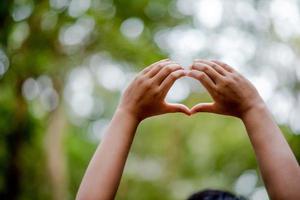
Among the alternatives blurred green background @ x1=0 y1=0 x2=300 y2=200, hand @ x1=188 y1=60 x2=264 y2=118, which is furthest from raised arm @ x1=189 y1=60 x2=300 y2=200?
blurred green background @ x1=0 y1=0 x2=300 y2=200

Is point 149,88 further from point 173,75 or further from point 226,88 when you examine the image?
point 226,88

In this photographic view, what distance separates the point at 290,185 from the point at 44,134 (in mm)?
8077

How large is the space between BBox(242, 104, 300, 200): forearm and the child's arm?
25 centimetres

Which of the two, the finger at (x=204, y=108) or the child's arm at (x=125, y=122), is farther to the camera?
the finger at (x=204, y=108)

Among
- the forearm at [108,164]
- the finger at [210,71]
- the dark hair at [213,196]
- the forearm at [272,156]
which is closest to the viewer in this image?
the forearm at [272,156]

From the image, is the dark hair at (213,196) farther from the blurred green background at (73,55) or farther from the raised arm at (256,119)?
the blurred green background at (73,55)

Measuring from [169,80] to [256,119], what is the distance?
29 cm

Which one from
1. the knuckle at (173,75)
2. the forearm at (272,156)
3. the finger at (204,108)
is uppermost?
the knuckle at (173,75)

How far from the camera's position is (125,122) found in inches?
61.9

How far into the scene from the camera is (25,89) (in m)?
8.38

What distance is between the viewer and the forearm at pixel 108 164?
145 centimetres

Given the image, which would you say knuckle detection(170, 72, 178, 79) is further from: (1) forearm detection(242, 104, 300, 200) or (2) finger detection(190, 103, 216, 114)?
(1) forearm detection(242, 104, 300, 200)

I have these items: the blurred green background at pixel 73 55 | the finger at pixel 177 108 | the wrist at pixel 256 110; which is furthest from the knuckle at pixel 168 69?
the blurred green background at pixel 73 55

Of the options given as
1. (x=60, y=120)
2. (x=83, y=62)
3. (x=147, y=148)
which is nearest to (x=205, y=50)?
(x=83, y=62)
